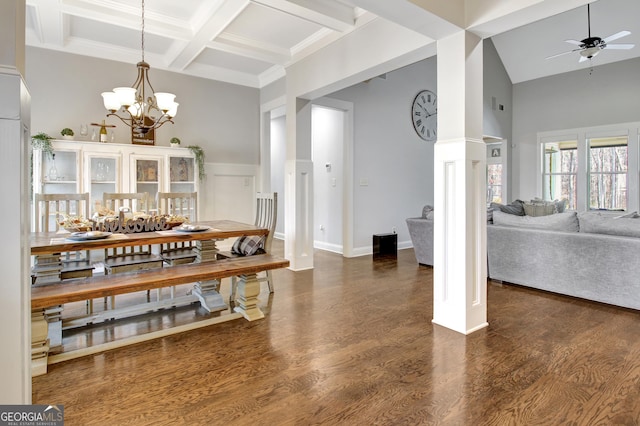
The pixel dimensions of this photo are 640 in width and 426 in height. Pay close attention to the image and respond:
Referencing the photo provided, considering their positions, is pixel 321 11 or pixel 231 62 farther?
pixel 231 62

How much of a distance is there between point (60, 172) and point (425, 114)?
542cm

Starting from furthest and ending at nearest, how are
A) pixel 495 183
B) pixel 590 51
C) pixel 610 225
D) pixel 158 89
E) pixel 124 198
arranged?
pixel 495 183 < pixel 158 89 < pixel 590 51 < pixel 124 198 < pixel 610 225

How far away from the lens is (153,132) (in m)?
4.95

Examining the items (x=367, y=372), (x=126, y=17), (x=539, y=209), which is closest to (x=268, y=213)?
(x=367, y=372)

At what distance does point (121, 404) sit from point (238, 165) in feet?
14.3

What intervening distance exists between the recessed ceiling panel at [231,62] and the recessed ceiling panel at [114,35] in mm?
467

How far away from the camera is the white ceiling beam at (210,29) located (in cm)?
333

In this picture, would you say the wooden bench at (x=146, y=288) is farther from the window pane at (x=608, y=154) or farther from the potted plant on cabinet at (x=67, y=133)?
the window pane at (x=608, y=154)

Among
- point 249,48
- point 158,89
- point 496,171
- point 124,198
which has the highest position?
point 249,48

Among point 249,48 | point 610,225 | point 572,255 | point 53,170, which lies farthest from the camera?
point 249,48

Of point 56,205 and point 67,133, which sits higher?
point 67,133

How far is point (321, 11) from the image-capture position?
3.33 m

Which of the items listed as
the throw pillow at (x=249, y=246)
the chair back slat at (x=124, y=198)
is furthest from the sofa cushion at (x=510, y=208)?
the chair back slat at (x=124, y=198)

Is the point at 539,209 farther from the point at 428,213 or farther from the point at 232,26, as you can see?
the point at 232,26
